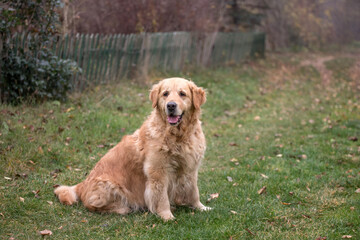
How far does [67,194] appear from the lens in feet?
15.7

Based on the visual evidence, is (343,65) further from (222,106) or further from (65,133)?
(65,133)

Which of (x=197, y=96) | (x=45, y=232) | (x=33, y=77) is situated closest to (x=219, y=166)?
(x=197, y=96)

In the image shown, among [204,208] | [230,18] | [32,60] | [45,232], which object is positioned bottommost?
[45,232]

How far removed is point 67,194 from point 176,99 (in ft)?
6.06

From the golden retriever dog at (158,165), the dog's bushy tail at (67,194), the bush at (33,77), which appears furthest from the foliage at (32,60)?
the golden retriever dog at (158,165)

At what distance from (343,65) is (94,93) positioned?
15297 mm

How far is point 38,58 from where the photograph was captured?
8.30 meters

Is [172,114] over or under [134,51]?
under

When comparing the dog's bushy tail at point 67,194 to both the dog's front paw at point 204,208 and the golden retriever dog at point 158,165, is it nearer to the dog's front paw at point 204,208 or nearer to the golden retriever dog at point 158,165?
the golden retriever dog at point 158,165

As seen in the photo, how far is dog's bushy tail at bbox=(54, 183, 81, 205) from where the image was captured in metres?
4.76

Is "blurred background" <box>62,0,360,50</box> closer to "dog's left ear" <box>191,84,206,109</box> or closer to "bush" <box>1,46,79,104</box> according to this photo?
"bush" <box>1,46,79,104</box>

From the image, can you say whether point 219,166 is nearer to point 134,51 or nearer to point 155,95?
point 155,95

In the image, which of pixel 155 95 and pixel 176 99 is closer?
pixel 176 99

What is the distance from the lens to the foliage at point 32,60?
7.78 m
